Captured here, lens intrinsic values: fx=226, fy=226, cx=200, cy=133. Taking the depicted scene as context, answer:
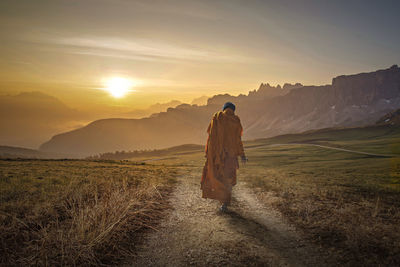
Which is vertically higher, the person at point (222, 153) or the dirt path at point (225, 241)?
the person at point (222, 153)

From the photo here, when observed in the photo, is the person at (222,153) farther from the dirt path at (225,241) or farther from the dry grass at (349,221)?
the dry grass at (349,221)

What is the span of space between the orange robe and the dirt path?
813 millimetres

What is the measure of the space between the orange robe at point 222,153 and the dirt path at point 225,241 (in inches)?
32.0

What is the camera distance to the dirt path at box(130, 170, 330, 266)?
4.07m

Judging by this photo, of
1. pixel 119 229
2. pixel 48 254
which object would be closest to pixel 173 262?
pixel 119 229

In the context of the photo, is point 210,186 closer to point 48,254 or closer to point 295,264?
point 295,264

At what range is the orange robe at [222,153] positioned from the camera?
7.17 meters

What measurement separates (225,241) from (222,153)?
302 cm

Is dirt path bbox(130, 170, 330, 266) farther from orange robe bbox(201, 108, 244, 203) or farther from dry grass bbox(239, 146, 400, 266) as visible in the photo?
orange robe bbox(201, 108, 244, 203)

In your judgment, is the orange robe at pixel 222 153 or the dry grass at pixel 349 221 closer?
the dry grass at pixel 349 221

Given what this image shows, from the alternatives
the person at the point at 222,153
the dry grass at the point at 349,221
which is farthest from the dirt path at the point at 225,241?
the person at the point at 222,153

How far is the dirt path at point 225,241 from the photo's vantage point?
407 centimetres

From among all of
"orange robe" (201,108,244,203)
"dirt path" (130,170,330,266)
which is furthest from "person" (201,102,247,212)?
"dirt path" (130,170,330,266)

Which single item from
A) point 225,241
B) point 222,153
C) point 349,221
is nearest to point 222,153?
point 222,153
